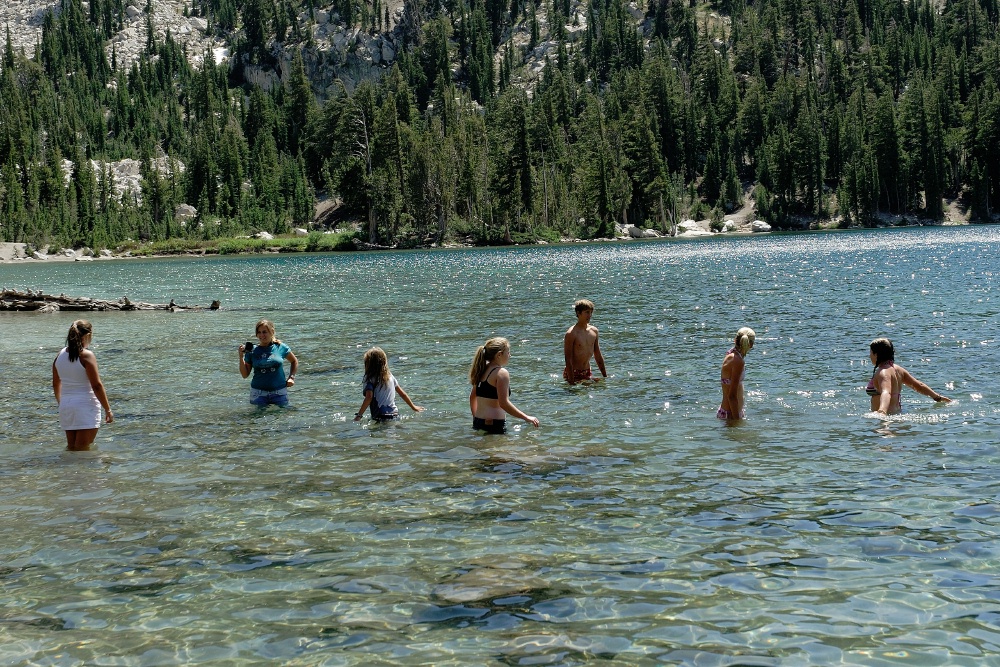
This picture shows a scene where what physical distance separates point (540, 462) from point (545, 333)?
16389mm

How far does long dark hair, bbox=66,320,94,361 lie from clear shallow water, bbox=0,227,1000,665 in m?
1.63

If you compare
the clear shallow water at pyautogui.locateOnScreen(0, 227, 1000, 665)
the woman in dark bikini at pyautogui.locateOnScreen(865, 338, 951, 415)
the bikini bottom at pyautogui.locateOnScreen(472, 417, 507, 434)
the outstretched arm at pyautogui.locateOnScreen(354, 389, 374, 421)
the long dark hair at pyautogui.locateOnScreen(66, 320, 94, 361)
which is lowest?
the clear shallow water at pyautogui.locateOnScreen(0, 227, 1000, 665)

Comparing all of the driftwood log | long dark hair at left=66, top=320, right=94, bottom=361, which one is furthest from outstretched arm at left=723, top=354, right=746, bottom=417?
the driftwood log

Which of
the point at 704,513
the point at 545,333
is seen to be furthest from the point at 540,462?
the point at 545,333

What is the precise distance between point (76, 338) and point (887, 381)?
12.5 m

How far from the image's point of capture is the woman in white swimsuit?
42.4 ft

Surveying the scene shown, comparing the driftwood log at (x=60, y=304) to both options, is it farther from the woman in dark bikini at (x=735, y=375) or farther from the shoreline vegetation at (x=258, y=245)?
the shoreline vegetation at (x=258, y=245)

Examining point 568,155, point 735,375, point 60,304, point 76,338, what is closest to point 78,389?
point 76,338

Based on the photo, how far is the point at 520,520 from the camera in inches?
391

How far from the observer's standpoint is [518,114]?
127 m

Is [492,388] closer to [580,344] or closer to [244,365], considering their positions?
[244,365]

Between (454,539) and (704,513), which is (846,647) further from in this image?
(454,539)

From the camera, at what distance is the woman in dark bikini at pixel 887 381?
1459cm

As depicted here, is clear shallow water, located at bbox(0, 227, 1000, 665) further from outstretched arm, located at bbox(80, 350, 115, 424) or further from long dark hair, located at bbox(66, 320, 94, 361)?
long dark hair, located at bbox(66, 320, 94, 361)
